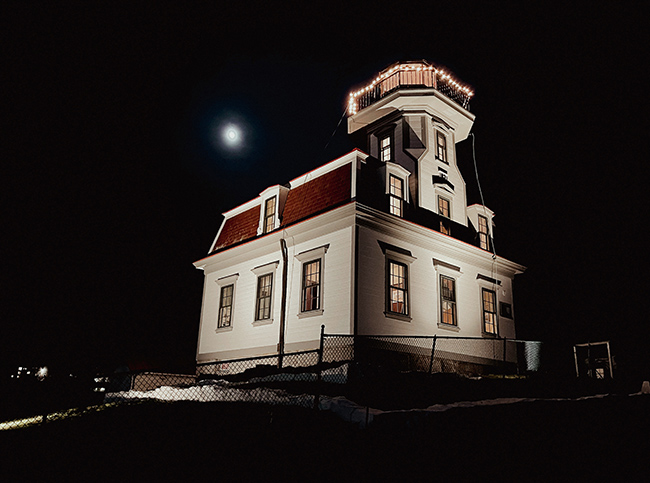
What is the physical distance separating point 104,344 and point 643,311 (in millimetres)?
35431

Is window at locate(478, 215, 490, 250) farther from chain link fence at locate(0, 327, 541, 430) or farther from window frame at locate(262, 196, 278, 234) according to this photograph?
window frame at locate(262, 196, 278, 234)

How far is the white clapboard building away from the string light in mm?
74

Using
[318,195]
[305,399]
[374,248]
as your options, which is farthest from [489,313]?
[305,399]

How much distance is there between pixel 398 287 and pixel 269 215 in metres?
6.13

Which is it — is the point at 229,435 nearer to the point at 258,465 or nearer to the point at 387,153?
the point at 258,465

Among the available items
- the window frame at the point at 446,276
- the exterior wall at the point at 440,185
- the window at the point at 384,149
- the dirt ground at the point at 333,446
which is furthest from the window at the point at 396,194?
the dirt ground at the point at 333,446

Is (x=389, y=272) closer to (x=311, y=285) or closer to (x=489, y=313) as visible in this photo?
(x=311, y=285)

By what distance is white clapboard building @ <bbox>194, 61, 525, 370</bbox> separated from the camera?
15734 mm

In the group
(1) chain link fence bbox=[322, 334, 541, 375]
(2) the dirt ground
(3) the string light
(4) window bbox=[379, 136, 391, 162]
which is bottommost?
(2) the dirt ground

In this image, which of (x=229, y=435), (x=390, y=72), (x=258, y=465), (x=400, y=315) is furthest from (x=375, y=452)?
(x=390, y=72)

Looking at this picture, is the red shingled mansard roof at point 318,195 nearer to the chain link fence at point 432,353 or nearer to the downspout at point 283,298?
the downspout at point 283,298

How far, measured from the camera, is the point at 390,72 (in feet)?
72.9

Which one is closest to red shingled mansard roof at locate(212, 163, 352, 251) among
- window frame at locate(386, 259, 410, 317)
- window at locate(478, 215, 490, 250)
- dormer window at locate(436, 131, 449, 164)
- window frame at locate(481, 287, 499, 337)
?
window frame at locate(386, 259, 410, 317)

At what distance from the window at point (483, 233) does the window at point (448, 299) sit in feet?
11.5
